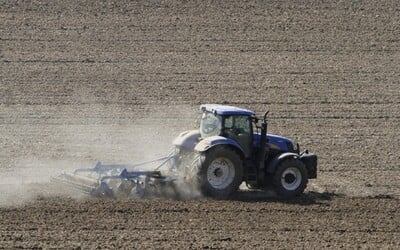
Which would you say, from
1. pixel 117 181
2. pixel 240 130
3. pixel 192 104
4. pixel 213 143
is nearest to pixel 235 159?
pixel 213 143

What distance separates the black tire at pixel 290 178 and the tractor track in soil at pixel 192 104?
0.24m

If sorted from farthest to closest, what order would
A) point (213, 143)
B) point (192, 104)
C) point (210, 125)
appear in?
1. point (192, 104)
2. point (210, 125)
3. point (213, 143)

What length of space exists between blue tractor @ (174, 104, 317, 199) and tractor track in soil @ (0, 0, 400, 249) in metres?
0.36

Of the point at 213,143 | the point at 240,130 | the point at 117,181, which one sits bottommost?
the point at 117,181

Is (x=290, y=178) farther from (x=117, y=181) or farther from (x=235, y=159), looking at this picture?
(x=117, y=181)

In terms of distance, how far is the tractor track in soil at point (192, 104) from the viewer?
17656 millimetres

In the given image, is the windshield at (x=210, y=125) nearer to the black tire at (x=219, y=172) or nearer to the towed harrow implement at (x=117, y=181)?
the black tire at (x=219, y=172)

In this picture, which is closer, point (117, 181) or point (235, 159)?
point (117, 181)

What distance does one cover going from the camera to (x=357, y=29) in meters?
35.7

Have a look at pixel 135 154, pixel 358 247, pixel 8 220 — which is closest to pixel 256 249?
pixel 358 247

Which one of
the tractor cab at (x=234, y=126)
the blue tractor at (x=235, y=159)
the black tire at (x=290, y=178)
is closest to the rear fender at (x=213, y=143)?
the blue tractor at (x=235, y=159)

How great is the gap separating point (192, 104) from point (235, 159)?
Result: 8.46 metres

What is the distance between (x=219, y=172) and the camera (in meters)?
20.3

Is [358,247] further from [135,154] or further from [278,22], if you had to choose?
[278,22]
